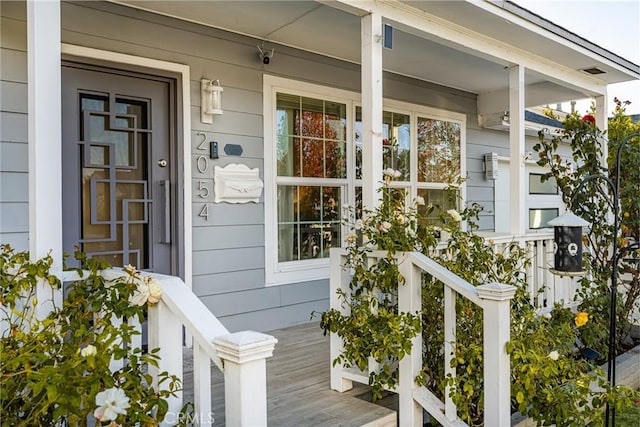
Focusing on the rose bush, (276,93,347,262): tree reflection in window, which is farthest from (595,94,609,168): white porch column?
the rose bush

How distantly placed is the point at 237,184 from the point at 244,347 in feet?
8.26

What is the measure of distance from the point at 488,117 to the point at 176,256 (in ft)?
14.1

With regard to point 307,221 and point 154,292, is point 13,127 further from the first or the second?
point 307,221

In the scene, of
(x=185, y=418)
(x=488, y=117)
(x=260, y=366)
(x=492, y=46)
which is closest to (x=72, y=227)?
(x=185, y=418)

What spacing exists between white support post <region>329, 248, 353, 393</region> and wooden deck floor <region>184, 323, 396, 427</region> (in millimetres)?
55

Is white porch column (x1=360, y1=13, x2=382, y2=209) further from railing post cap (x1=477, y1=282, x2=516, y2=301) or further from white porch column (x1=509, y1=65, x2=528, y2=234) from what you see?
white porch column (x1=509, y1=65, x2=528, y2=234)

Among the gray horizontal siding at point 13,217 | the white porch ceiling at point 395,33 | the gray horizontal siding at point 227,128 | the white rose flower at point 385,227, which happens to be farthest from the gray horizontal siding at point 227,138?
the white rose flower at point 385,227

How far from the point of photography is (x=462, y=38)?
3.56 metres

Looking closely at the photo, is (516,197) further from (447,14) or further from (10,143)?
(10,143)

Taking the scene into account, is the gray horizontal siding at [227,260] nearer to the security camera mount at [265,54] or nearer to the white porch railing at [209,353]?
the security camera mount at [265,54]

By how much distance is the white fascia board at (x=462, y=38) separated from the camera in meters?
2.96

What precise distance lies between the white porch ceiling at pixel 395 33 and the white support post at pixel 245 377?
2140 millimetres

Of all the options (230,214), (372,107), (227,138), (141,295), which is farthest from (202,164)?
(141,295)

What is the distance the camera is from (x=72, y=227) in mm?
3082
